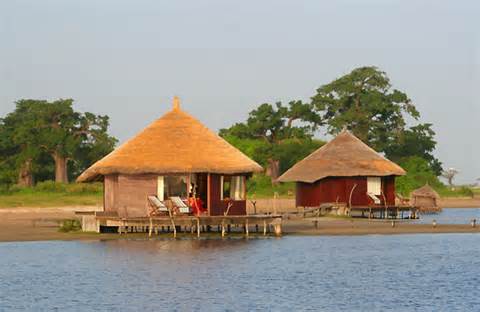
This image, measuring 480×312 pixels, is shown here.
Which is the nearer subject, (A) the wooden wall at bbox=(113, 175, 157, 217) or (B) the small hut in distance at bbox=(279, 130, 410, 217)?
(A) the wooden wall at bbox=(113, 175, 157, 217)

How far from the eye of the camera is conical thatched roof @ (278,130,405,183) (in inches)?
2345

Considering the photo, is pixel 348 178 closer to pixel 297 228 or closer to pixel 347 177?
pixel 347 177

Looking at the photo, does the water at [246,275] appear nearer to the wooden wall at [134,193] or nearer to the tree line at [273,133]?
the wooden wall at [134,193]

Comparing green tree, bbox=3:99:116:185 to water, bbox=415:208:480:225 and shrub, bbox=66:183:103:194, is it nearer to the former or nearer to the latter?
shrub, bbox=66:183:103:194

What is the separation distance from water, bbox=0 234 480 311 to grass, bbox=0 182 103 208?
2109cm

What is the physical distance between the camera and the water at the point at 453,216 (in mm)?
56000

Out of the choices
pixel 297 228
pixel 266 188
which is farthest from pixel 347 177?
pixel 266 188

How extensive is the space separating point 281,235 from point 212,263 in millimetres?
8758

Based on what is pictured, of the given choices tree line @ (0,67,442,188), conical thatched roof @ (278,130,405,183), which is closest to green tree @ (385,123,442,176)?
tree line @ (0,67,442,188)

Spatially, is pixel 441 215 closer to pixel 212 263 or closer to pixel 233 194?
pixel 233 194

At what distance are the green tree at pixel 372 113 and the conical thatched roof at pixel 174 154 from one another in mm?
45148

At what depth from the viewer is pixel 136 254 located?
3891 centimetres

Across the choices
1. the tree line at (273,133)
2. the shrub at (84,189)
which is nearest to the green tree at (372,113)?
the tree line at (273,133)

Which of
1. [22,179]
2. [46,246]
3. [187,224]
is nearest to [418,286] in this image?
[187,224]
